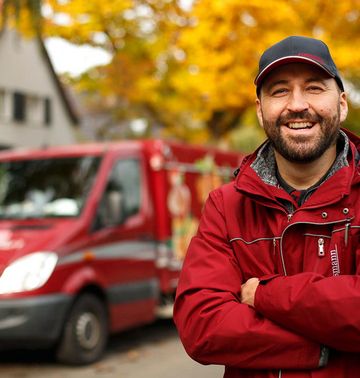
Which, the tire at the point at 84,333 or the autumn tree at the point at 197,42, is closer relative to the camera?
the tire at the point at 84,333

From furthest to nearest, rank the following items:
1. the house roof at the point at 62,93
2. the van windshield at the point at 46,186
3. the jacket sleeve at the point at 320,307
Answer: the house roof at the point at 62,93, the van windshield at the point at 46,186, the jacket sleeve at the point at 320,307

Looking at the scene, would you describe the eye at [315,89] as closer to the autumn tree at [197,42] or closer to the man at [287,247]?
the man at [287,247]

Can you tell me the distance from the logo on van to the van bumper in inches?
20.6

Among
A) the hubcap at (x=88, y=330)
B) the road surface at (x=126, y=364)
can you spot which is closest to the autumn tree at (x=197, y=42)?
the road surface at (x=126, y=364)

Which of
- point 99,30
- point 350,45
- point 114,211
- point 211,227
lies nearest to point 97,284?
point 114,211

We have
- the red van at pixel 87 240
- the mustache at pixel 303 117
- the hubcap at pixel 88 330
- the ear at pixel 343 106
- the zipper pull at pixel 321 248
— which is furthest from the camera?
the hubcap at pixel 88 330

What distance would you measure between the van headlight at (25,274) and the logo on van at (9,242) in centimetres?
19

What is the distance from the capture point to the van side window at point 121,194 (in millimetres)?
8172

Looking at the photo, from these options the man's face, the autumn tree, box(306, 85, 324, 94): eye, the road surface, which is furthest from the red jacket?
the autumn tree

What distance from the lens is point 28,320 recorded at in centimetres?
706

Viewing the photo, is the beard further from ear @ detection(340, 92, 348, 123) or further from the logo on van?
the logo on van

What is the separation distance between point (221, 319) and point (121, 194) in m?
6.24

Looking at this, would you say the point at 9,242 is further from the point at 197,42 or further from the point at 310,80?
the point at 197,42

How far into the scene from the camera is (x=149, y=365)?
784 centimetres
